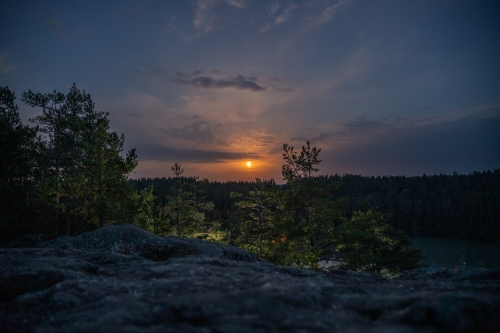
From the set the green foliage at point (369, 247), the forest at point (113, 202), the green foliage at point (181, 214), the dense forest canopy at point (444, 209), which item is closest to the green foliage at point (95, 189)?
the forest at point (113, 202)

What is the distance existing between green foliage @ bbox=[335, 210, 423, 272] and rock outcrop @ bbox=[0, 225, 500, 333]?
41.9 feet

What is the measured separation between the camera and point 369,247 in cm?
2012

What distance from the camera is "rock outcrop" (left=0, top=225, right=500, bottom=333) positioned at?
251cm

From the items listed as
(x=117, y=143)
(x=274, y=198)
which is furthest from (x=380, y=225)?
(x=117, y=143)

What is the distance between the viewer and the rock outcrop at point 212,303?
98.9 inches

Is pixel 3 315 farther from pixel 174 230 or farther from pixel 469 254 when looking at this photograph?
pixel 469 254

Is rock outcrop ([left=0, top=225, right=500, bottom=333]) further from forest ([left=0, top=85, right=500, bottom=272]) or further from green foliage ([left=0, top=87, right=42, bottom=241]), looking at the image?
green foliage ([left=0, top=87, right=42, bottom=241])

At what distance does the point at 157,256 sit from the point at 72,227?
17.2 meters

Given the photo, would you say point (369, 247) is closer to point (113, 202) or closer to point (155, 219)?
point (155, 219)

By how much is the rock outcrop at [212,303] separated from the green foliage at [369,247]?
12765 millimetres

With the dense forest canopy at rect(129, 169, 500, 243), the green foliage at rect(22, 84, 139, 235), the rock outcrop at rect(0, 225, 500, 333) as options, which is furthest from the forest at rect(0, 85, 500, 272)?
the dense forest canopy at rect(129, 169, 500, 243)

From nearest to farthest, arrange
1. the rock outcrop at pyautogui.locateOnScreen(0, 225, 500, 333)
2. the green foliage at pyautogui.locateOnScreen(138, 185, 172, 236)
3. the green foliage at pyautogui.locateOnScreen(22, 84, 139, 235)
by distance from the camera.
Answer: the rock outcrop at pyautogui.locateOnScreen(0, 225, 500, 333)
the green foliage at pyautogui.locateOnScreen(22, 84, 139, 235)
the green foliage at pyautogui.locateOnScreen(138, 185, 172, 236)

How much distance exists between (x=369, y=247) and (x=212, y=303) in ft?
68.9

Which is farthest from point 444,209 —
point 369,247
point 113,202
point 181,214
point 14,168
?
point 14,168
